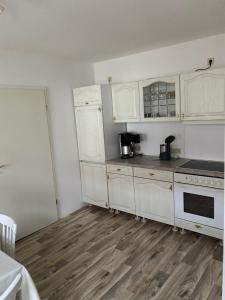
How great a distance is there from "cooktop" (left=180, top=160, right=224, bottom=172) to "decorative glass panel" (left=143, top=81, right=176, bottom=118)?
663mm

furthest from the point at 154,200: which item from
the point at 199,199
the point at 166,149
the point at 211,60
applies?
the point at 211,60

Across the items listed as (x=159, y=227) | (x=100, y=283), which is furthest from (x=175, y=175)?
(x=100, y=283)

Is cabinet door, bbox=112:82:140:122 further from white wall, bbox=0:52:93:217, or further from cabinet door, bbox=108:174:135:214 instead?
cabinet door, bbox=108:174:135:214

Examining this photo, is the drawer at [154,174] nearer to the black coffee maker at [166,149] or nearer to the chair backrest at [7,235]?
the black coffee maker at [166,149]

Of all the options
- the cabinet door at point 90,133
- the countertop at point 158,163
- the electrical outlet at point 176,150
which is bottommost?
the countertop at point 158,163

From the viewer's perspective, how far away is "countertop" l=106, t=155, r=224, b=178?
268cm

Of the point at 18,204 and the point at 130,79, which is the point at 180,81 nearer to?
the point at 130,79

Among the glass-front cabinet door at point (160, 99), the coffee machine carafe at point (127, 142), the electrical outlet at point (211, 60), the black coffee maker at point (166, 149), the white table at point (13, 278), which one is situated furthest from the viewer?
the coffee machine carafe at point (127, 142)

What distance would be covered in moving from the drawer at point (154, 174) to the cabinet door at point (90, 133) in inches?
24.7

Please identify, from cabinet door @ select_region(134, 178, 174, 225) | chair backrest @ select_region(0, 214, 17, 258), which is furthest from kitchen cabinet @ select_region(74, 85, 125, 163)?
chair backrest @ select_region(0, 214, 17, 258)

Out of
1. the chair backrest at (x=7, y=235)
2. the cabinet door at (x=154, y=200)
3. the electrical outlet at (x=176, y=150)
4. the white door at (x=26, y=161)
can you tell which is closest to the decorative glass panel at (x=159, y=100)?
the electrical outlet at (x=176, y=150)

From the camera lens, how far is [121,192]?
137 inches

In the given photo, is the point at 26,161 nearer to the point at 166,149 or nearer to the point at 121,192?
the point at 121,192

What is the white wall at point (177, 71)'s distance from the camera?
9.61 feet
